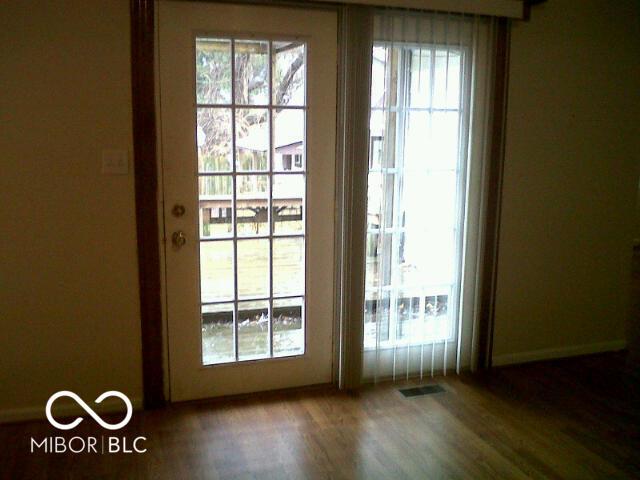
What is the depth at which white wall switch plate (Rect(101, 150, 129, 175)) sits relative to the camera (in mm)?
2771

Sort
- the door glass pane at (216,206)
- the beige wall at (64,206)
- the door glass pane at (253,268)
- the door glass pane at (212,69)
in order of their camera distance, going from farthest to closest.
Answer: the door glass pane at (253,268) → the door glass pane at (216,206) → the door glass pane at (212,69) → the beige wall at (64,206)

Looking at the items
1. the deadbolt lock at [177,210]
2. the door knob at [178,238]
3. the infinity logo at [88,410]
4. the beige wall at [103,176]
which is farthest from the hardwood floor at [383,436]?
the deadbolt lock at [177,210]

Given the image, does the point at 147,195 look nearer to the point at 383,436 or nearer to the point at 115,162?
the point at 115,162

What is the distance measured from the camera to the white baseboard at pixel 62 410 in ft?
9.27

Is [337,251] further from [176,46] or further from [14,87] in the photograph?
[14,87]

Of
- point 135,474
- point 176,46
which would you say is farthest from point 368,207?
point 135,474

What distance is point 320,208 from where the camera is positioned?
3143 millimetres

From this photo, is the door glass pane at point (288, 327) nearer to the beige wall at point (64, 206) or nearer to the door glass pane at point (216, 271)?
the door glass pane at point (216, 271)

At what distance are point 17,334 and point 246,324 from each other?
108 centimetres

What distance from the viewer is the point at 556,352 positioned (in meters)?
3.81

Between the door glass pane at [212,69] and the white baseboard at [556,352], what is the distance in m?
2.25

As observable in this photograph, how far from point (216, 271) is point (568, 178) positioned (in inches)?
86.4

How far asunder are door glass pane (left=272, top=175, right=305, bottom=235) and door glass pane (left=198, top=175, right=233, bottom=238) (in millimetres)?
234

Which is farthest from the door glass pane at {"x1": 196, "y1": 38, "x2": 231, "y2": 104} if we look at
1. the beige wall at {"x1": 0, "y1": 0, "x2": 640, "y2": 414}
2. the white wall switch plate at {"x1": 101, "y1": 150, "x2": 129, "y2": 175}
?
the white wall switch plate at {"x1": 101, "y1": 150, "x2": 129, "y2": 175}
